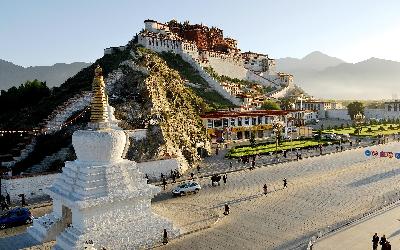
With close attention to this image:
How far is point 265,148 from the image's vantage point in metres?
56.9

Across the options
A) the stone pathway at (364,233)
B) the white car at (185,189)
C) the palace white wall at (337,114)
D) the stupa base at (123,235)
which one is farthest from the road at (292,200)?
the palace white wall at (337,114)

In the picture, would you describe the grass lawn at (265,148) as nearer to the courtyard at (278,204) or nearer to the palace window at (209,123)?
the courtyard at (278,204)

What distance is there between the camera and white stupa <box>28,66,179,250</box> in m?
23.0

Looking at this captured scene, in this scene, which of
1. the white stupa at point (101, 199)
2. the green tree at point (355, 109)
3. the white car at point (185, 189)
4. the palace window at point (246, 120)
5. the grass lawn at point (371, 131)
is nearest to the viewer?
the white stupa at point (101, 199)

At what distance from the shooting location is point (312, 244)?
2239cm

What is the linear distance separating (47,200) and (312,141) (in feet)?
132

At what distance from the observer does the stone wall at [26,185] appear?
34719mm

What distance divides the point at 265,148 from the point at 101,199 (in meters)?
36.4

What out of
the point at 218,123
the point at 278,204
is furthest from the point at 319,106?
the point at 278,204

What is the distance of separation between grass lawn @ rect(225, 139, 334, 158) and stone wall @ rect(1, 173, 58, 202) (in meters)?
22.5

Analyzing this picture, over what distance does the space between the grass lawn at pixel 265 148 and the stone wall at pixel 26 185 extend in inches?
886

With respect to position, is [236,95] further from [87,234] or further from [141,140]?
[87,234]

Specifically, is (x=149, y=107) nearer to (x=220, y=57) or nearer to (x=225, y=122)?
(x=225, y=122)

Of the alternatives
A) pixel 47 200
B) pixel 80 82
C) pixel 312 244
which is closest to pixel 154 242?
pixel 312 244
